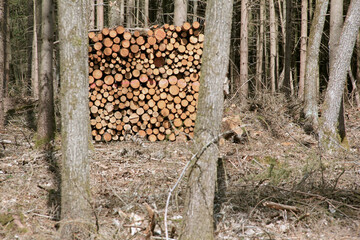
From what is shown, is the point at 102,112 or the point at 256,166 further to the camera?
the point at 102,112

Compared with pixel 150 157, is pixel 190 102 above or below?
above

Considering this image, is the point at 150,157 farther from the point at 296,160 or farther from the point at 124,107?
the point at 296,160

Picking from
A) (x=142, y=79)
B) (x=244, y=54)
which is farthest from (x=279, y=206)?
(x=244, y=54)

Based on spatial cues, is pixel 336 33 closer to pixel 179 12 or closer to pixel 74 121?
pixel 179 12

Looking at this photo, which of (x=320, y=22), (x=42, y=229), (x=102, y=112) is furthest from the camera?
(x=320, y=22)

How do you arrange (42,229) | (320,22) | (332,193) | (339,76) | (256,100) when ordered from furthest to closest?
1. (256,100)
2. (320,22)
3. (339,76)
4. (332,193)
5. (42,229)

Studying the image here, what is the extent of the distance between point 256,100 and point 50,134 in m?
5.90

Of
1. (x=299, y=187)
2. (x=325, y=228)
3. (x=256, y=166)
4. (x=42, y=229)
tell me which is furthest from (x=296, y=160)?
(x=42, y=229)

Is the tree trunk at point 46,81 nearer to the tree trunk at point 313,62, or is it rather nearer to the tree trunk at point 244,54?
the tree trunk at point 244,54

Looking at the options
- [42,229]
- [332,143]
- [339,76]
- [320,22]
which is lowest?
[42,229]

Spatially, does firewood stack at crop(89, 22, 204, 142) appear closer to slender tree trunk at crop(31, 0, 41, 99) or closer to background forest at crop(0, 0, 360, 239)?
background forest at crop(0, 0, 360, 239)

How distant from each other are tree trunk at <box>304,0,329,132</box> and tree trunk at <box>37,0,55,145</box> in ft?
20.7

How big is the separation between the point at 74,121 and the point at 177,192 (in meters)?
1.38

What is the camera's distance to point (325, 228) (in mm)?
4215
